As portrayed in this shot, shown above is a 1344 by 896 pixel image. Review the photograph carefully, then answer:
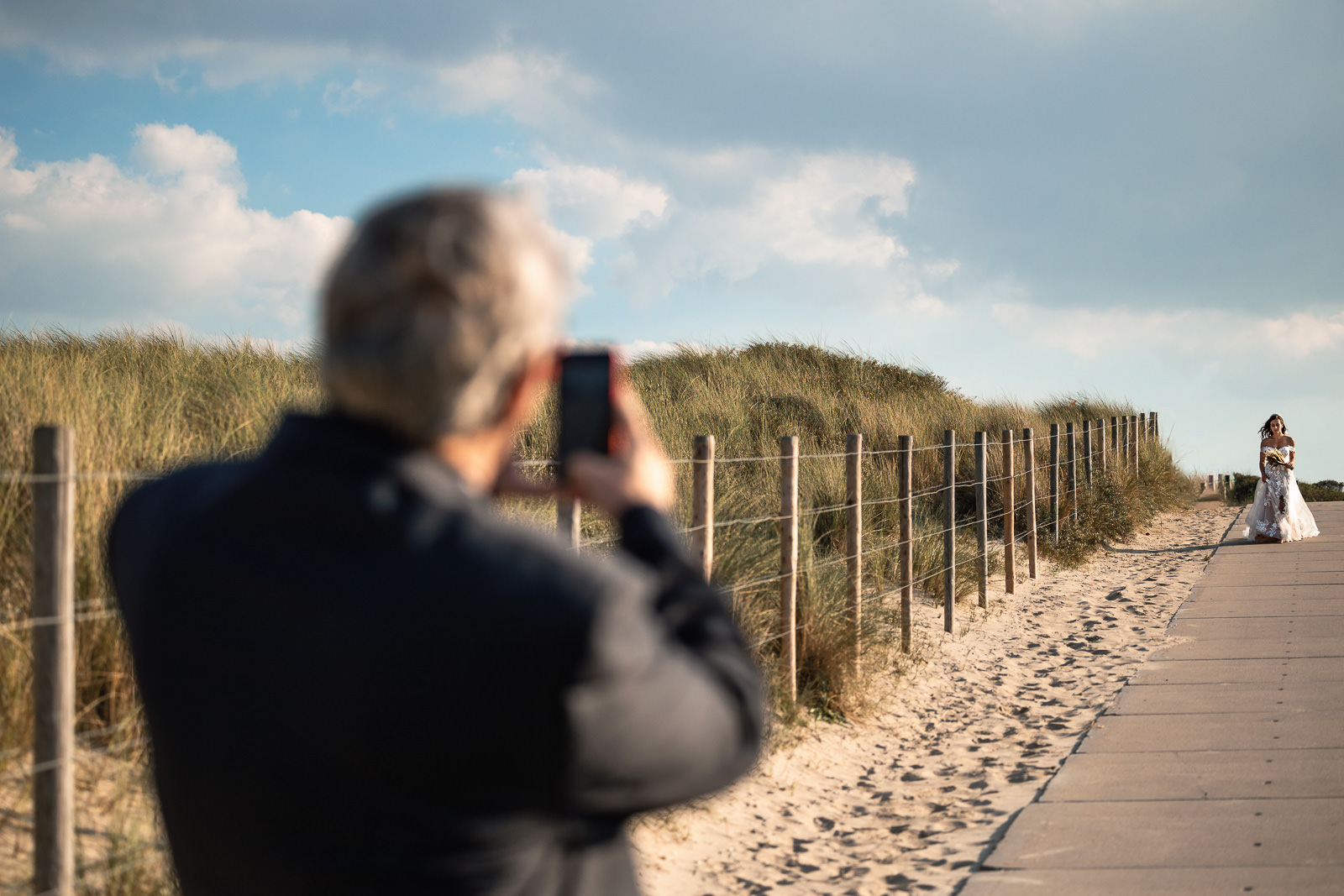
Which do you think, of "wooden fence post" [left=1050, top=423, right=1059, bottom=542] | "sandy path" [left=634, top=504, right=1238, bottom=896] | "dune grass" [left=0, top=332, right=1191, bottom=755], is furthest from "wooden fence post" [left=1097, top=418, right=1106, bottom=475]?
A: "sandy path" [left=634, top=504, right=1238, bottom=896]

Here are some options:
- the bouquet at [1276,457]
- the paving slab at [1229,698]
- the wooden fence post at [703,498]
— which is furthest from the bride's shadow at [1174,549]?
the wooden fence post at [703,498]

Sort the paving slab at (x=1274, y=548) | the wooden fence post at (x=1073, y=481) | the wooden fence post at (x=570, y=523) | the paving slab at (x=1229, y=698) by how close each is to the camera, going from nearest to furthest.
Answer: the wooden fence post at (x=570, y=523) < the paving slab at (x=1229, y=698) < the paving slab at (x=1274, y=548) < the wooden fence post at (x=1073, y=481)

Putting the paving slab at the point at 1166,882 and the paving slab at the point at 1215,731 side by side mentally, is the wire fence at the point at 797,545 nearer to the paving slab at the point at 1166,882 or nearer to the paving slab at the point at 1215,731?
the paving slab at the point at 1215,731

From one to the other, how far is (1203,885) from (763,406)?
36.0 ft

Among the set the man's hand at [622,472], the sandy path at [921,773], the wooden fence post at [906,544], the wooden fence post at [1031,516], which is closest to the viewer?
the man's hand at [622,472]

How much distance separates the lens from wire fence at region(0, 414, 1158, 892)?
283 centimetres

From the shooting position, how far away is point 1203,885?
11.9ft

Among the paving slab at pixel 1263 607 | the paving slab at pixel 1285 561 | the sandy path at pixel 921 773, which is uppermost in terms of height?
the paving slab at pixel 1285 561

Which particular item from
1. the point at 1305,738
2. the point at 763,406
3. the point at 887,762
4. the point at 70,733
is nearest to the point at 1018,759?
the point at 887,762

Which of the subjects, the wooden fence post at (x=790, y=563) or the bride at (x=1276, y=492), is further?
the bride at (x=1276, y=492)

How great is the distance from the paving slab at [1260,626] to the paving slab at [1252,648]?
0.09 metres

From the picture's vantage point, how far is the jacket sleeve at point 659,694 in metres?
0.96

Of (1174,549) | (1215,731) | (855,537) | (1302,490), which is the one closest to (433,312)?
(1215,731)

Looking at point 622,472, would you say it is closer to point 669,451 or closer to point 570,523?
point 570,523
